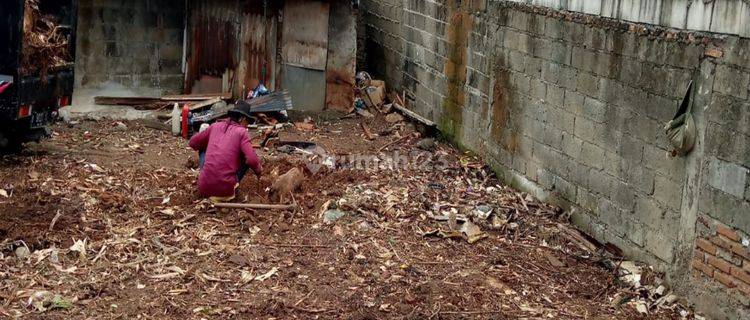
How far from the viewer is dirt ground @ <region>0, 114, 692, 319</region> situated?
8398 mm

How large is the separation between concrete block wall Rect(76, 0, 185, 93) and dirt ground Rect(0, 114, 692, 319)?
4.07 meters

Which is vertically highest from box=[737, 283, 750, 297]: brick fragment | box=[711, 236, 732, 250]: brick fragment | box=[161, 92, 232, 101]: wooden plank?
box=[711, 236, 732, 250]: brick fragment

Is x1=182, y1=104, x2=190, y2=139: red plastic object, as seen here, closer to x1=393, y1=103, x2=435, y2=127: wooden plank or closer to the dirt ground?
the dirt ground

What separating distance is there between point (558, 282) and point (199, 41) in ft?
33.4

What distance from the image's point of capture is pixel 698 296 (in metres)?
8.38

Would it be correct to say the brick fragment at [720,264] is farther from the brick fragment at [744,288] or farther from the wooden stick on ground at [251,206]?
the wooden stick on ground at [251,206]

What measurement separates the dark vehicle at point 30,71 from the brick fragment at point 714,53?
824 cm

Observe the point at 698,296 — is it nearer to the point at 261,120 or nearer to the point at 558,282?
the point at 558,282

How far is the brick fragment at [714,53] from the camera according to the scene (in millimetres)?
7989

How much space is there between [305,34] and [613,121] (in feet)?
27.2

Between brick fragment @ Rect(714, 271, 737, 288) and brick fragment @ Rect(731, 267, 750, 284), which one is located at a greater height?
brick fragment @ Rect(731, 267, 750, 284)

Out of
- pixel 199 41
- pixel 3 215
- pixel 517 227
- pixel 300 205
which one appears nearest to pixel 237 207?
pixel 300 205

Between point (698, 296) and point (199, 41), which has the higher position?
point (199, 41)

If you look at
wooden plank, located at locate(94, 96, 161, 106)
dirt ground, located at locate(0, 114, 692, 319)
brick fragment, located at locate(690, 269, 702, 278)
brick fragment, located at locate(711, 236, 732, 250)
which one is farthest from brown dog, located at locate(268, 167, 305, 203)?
wooden plank, located at locate(94, 96, 161, 106)
